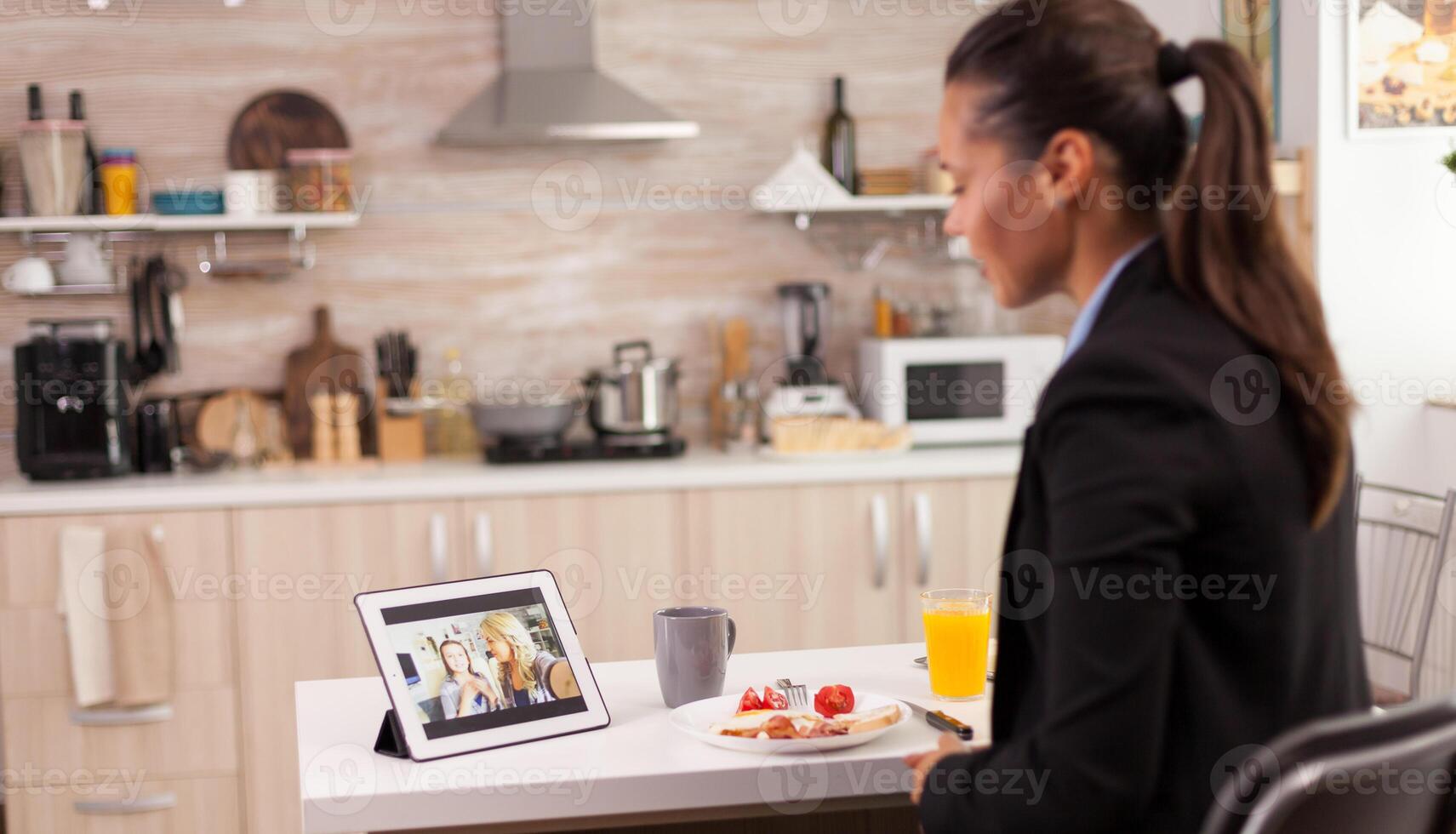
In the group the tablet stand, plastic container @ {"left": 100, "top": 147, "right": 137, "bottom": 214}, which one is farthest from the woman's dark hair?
plastic container @ {"left": 100, "top": 147, "right": 137, "bottom": 214}

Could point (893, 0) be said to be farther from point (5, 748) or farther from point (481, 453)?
point (5, 748)

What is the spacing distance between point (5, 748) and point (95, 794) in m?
0.22

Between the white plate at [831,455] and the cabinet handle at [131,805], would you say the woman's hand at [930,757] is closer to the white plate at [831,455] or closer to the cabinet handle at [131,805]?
the white plate at [831,455]

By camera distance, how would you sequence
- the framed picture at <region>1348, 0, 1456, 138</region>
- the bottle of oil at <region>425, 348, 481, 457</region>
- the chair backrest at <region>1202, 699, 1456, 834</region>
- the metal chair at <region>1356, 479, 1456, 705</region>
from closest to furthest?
the chair backrest at <region>1202, 699, 1456, 834</region>, the metal chair at <region>1356, 479, 1456, 705</region>, the framed picture at <region>1348, 0, 1456, 138</region>, the bottle of oil at <region>425, 348, 481, 457</region>

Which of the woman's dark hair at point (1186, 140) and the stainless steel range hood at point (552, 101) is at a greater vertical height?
the stainless steel range hood at point (552, 101)

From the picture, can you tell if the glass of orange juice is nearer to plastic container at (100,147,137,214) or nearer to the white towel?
the white towel

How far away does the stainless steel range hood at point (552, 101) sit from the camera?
3365 millimetres

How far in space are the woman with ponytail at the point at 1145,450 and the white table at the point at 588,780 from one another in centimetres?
19

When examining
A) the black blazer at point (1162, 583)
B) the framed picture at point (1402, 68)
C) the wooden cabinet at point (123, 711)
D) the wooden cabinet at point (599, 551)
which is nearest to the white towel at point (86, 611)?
the wooden cabinet at point (123, 711)

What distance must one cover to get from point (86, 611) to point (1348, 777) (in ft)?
9.25

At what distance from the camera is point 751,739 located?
1251mm

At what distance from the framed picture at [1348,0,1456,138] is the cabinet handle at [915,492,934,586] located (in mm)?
1275

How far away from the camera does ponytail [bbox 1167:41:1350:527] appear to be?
0.92 metres

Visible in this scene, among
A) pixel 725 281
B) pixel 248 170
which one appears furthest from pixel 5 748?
pixel 725 281
